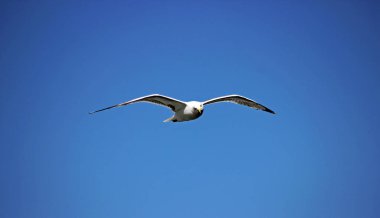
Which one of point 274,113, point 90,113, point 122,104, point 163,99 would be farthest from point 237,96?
point 90,113

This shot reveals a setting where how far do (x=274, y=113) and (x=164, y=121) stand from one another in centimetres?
801

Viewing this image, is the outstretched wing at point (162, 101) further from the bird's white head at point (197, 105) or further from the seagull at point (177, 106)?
Result: the bird's white head at point (197, 105)

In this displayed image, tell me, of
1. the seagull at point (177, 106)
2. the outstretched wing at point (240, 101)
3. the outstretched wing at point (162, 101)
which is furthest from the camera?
the outstretched wing at point (240, 101)

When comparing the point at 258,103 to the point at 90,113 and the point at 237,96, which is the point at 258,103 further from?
the point at 90,113

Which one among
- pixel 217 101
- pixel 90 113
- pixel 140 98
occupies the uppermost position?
pixel 217 101

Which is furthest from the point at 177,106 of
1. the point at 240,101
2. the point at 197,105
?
the point at 240,101

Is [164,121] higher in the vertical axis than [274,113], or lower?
lower

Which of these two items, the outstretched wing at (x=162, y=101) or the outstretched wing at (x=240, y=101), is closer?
the outstretched wing at (x=162, y=101)

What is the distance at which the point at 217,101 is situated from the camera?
2684 centimetres

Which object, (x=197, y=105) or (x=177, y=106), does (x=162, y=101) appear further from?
(x=197, y=105)

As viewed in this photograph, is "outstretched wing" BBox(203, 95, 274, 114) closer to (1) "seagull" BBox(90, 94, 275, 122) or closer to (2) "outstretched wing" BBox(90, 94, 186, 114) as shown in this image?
(1) "seagull" BBox(90, 94, 275, 122)

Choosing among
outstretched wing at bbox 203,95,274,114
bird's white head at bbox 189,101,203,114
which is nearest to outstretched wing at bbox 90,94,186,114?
bird's white head at bbox 189,101,203,114

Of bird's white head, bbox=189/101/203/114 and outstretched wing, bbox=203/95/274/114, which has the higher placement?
outstretched wing, bbox=203/95/274/114

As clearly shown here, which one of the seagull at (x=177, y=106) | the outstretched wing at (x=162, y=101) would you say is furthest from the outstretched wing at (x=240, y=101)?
the outstretched wing at (x=162, y=101)
